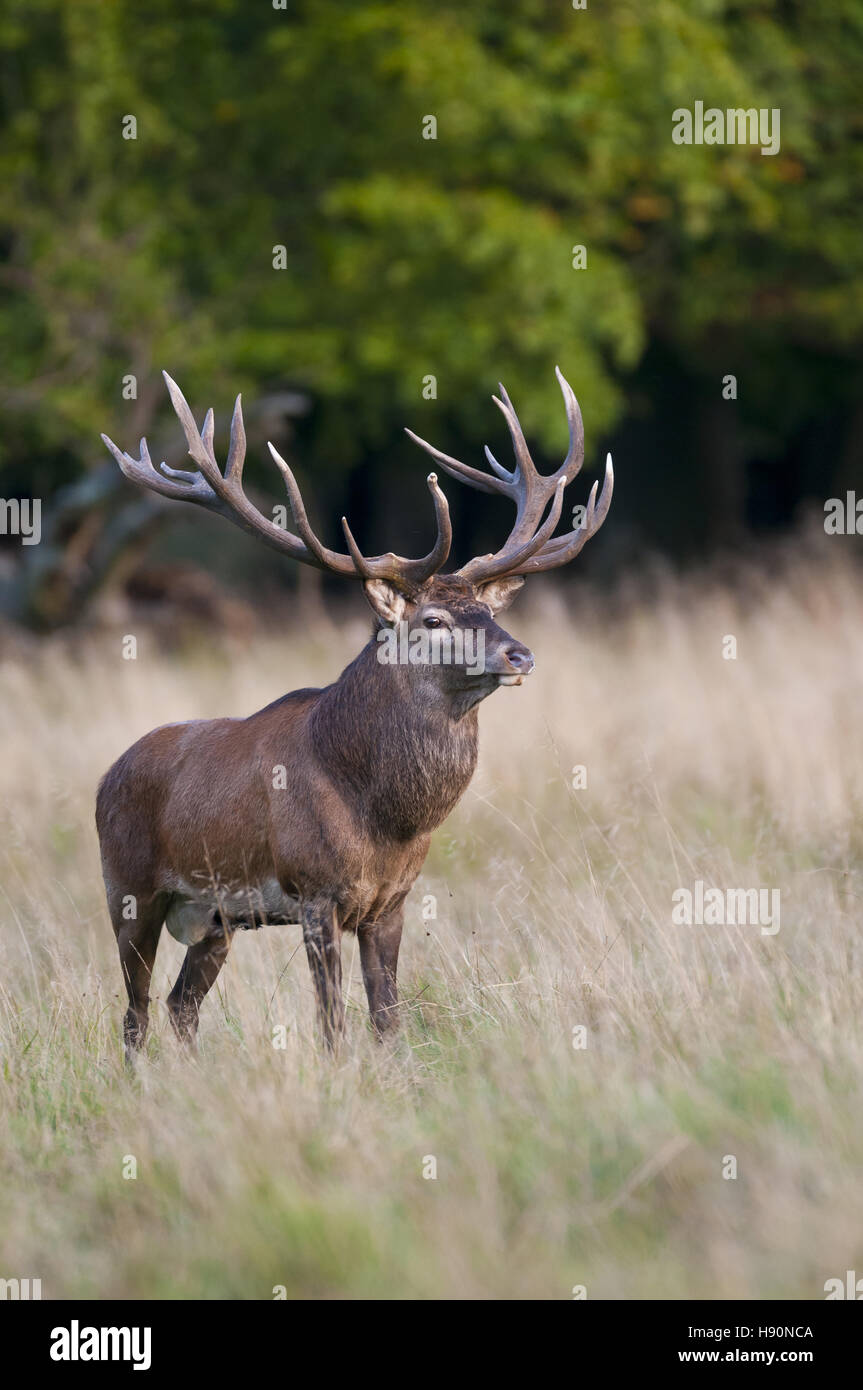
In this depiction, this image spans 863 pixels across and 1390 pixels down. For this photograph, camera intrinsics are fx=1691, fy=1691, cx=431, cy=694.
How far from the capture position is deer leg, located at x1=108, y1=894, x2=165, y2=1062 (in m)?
5.01

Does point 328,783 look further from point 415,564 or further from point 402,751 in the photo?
point 415,564

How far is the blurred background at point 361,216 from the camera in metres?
12.9

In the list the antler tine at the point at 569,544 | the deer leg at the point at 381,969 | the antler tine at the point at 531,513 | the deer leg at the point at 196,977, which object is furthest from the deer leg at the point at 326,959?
the antler tine at the point at 569,544

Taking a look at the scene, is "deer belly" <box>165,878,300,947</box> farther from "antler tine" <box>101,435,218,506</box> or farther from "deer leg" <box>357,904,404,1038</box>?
"antler tine" <box>101,435,218,506</box>

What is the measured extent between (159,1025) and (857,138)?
12.6 meters

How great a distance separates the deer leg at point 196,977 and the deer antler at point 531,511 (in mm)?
1355

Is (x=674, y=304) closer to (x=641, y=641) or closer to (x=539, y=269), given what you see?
(x=539, y=269)

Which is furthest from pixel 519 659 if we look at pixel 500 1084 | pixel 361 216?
pixel 361 216

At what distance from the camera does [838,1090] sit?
395 centimetres

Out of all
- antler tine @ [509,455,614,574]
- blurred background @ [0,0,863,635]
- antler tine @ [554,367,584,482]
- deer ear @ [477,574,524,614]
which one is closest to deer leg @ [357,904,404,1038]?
deer ear @ [477,574,524,614]

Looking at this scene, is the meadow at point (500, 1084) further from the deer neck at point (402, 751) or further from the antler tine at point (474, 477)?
the antler tine at point (474, 477)

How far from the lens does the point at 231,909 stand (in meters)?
4.78

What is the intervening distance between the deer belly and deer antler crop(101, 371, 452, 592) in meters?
0.91
